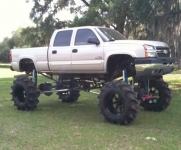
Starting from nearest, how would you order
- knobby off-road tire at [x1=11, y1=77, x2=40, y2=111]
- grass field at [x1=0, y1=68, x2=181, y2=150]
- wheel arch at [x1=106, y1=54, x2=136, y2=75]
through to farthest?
grass field at [x1=0, y1=68, x2=181, y2=150] → wheel arch at [x1=106, y1=54, x2=136, y2=75] → knobby off-road tire at [x1=11, y1=77, x2=40, y2=111]

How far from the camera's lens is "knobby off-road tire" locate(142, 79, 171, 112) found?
855 cm

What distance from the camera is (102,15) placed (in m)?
24.7

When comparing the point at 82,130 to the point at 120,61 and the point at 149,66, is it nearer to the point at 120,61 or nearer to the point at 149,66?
the point at 149,66

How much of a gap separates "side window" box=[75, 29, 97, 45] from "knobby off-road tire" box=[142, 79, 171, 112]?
215cm

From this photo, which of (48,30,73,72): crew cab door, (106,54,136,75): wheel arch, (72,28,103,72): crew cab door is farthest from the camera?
(48,30,73,72): crew cab door

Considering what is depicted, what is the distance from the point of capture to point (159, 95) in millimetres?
8641

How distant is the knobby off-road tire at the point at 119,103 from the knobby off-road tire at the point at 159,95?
67.1 inches

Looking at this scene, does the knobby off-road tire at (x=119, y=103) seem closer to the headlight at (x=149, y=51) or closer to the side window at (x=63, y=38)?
the headlight at (x=149, y=51)

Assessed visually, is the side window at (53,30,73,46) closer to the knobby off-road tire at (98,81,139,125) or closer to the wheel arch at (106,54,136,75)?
the wheel arch at (106,54,136,75)

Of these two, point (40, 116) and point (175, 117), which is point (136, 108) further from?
point (40, 116)

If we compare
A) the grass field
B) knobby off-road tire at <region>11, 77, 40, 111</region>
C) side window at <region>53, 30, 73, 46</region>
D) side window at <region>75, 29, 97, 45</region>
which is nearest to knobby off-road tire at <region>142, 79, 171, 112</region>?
the grass field

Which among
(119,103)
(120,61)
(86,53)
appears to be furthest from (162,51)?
(86,53)

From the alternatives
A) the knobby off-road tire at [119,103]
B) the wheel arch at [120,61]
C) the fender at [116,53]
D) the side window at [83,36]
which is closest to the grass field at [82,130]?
the knobby off-road tire at [119,103]

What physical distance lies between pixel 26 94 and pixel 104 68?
2735mm
